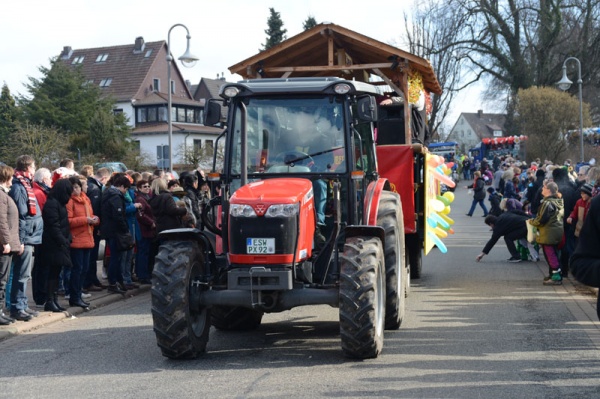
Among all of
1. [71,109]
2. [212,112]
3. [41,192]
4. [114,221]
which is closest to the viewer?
[212,112]

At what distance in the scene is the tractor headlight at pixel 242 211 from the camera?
8.25m

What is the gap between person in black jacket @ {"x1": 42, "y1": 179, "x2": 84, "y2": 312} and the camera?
36.7 feet

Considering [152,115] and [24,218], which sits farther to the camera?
[152,115]

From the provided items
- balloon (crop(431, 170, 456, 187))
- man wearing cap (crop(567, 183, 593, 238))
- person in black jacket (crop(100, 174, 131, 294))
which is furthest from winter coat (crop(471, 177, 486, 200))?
person in black jacket (crop(100, 174, 131, 294))

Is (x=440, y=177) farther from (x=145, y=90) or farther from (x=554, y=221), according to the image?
(x=145, y=90)

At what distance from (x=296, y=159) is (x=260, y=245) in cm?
129

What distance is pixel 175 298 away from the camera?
8.21 meters

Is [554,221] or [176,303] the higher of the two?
[554,221]

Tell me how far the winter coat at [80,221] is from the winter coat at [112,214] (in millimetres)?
730

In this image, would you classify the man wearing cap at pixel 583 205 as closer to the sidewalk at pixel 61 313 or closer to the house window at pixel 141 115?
the sidewalk at pixel 61 313

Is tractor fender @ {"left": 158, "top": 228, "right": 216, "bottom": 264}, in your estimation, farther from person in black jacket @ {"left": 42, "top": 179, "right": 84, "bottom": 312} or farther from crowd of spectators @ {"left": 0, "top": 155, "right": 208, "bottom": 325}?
person in black jacket @ {"left": 42, "top": 179, "right": 84, "bottom": 312}

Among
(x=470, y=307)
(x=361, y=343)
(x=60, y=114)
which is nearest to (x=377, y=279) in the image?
(x=361, y=343)

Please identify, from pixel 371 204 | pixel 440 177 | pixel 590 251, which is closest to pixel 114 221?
pixel 371 204

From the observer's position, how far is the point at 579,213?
13406 millimetres
